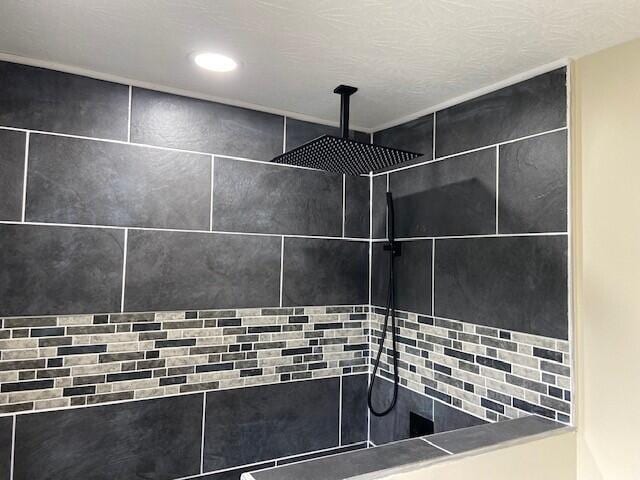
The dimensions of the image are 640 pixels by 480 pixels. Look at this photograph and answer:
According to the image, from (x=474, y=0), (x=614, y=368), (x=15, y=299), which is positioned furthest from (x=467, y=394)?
(x=15, y=299)

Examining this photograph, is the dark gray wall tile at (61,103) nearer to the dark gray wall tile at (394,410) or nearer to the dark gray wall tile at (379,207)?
the dark gray wall tile at (379,207)

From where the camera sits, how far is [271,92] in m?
1.73

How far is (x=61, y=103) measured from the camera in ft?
5.11

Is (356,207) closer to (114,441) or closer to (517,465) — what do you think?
(517,465)

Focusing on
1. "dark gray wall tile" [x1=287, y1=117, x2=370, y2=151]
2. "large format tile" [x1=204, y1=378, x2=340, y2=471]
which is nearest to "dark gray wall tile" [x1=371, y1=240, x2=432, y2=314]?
"large format tile" [x1=204, y1=378, x2=340, y2=471]

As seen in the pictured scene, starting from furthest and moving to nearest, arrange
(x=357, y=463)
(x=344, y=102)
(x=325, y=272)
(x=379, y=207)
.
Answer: (x=379, y=207) < (x=325, y=272) < (x=344, y=102) < (x=357, y=463)

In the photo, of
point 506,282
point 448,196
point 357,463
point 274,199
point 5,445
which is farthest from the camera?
point 274,199

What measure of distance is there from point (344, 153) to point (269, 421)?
1.15 metres

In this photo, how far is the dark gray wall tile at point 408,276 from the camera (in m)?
1.86

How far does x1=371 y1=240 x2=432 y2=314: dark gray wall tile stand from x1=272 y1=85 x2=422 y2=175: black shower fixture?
42 cm

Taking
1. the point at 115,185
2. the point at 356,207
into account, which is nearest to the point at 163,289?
the point at 115,185

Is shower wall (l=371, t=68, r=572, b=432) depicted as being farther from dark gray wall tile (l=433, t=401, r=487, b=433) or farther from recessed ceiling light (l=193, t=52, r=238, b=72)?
recessed ceiling light (l=193, t=52, r=238, b=72)

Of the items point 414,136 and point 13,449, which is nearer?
point 13,449

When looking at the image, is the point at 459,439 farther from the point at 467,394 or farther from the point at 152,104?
the point at 152,104
